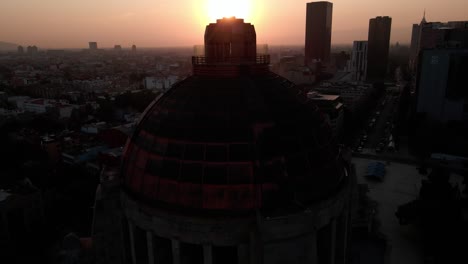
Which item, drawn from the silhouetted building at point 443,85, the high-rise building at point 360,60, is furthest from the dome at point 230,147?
the high-rise building at point 360,60

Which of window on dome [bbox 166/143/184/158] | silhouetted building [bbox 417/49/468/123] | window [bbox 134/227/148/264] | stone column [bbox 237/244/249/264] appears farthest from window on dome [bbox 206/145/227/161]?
silhouetted building [bbox 417/49/468/123]

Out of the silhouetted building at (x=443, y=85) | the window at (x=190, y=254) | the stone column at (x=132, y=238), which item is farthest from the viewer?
the silhouetted building at (x=443, y=85)

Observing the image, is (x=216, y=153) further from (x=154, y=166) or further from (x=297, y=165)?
(x=297, y=165)

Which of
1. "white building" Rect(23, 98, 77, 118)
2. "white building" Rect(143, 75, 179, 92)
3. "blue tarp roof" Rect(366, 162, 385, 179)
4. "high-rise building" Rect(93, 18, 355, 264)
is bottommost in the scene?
"blue tarp roof" Rect(366, 162, 385, 179)

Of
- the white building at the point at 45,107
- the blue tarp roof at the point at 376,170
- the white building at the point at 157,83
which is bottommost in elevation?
the blue tarp roof at the point at 376,170

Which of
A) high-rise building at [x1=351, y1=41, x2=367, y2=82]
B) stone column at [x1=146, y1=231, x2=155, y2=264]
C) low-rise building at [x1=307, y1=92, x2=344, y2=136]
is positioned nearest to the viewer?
stone column at [x1=146, y1=231, x2=155, y2=264]

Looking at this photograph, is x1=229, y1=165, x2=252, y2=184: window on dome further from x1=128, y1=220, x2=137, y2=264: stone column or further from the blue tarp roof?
the blue tarp roof

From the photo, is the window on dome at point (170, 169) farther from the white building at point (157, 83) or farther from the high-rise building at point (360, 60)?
the high-rise building at point (360, 60)
